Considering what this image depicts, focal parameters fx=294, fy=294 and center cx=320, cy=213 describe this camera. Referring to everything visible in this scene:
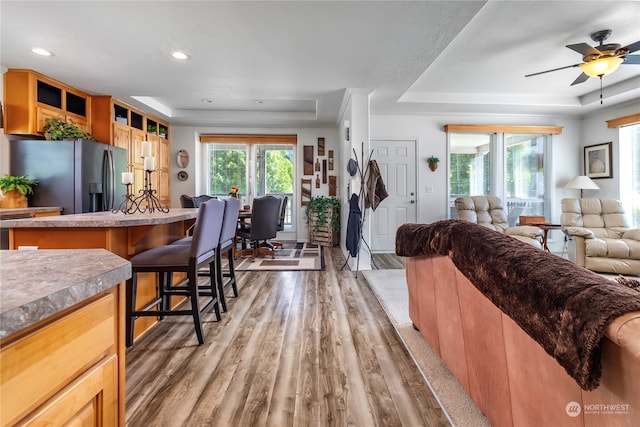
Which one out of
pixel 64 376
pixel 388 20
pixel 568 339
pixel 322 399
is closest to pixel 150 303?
pixel 322 399

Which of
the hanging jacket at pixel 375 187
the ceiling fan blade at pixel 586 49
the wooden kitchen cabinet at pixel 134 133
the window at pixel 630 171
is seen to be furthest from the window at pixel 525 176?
Result: the wooden kitchen cabinet at pixel 134 133

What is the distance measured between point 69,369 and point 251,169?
6016mm

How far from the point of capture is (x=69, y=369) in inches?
20.8

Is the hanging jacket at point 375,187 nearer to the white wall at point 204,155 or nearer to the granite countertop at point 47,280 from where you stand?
the white wall at point 204,155

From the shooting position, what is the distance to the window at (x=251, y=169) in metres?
6.33

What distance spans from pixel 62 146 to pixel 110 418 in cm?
400

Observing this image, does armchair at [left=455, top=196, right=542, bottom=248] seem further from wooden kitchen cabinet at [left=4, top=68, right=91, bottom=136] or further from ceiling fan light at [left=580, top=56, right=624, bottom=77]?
wooden kitchen cabinet at [left=4, top=68, right=91, bottom=136]

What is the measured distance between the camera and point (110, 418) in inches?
25.1

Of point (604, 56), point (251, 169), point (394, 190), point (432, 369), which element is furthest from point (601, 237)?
point (251, 169)

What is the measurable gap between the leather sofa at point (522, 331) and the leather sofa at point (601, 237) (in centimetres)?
297

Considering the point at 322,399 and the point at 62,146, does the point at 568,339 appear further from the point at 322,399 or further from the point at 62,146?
the point at 62,146

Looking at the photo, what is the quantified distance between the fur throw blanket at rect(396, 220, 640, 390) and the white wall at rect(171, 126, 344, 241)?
16.5 feet

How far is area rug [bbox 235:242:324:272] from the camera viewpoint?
3.93 metres

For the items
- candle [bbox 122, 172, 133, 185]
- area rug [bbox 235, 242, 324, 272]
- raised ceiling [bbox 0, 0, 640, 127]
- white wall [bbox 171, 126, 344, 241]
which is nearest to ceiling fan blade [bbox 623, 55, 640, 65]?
raised ceiling [bbox 0, 0, 640, 127]
